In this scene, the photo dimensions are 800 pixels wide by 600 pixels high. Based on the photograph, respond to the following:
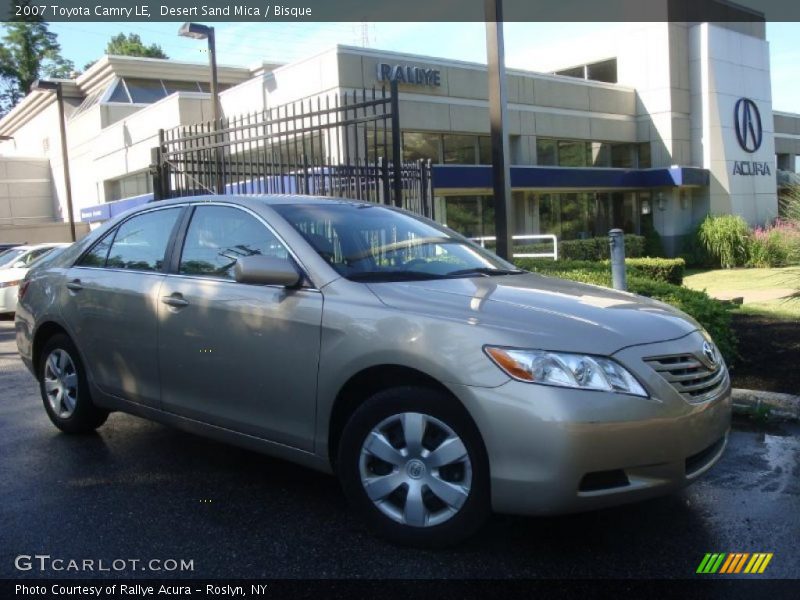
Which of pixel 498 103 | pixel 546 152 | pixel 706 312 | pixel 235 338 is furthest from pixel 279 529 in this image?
pixel 546 152

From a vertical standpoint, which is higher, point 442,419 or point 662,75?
point 662,75

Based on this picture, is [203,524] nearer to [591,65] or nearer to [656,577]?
[656,577]

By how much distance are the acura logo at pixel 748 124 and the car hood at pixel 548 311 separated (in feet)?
91.1

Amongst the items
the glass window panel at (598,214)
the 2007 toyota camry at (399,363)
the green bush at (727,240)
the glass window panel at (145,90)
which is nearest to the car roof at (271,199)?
Answer: the 2007 toyota camry at (399,363)

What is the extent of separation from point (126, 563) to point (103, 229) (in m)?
2.81

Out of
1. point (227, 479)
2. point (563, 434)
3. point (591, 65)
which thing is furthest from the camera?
point (591, 65)

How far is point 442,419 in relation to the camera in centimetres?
334

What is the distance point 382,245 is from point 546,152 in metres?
22.5

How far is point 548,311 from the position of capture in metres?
3.51

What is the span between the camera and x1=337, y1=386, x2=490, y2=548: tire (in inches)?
130

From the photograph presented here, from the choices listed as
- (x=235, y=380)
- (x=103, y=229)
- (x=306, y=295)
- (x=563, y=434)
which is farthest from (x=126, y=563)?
(x=103, y=229)

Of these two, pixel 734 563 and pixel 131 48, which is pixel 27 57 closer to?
pixel 131 48

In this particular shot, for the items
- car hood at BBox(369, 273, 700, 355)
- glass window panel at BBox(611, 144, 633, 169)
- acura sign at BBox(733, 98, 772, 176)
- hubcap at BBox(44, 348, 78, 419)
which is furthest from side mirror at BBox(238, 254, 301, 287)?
acura sign at BBox(733, 98, 772, 176)

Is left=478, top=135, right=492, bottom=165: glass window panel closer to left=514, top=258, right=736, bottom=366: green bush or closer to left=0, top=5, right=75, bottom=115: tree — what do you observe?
left=514, top=258, right=736, bottom=366: green bush
